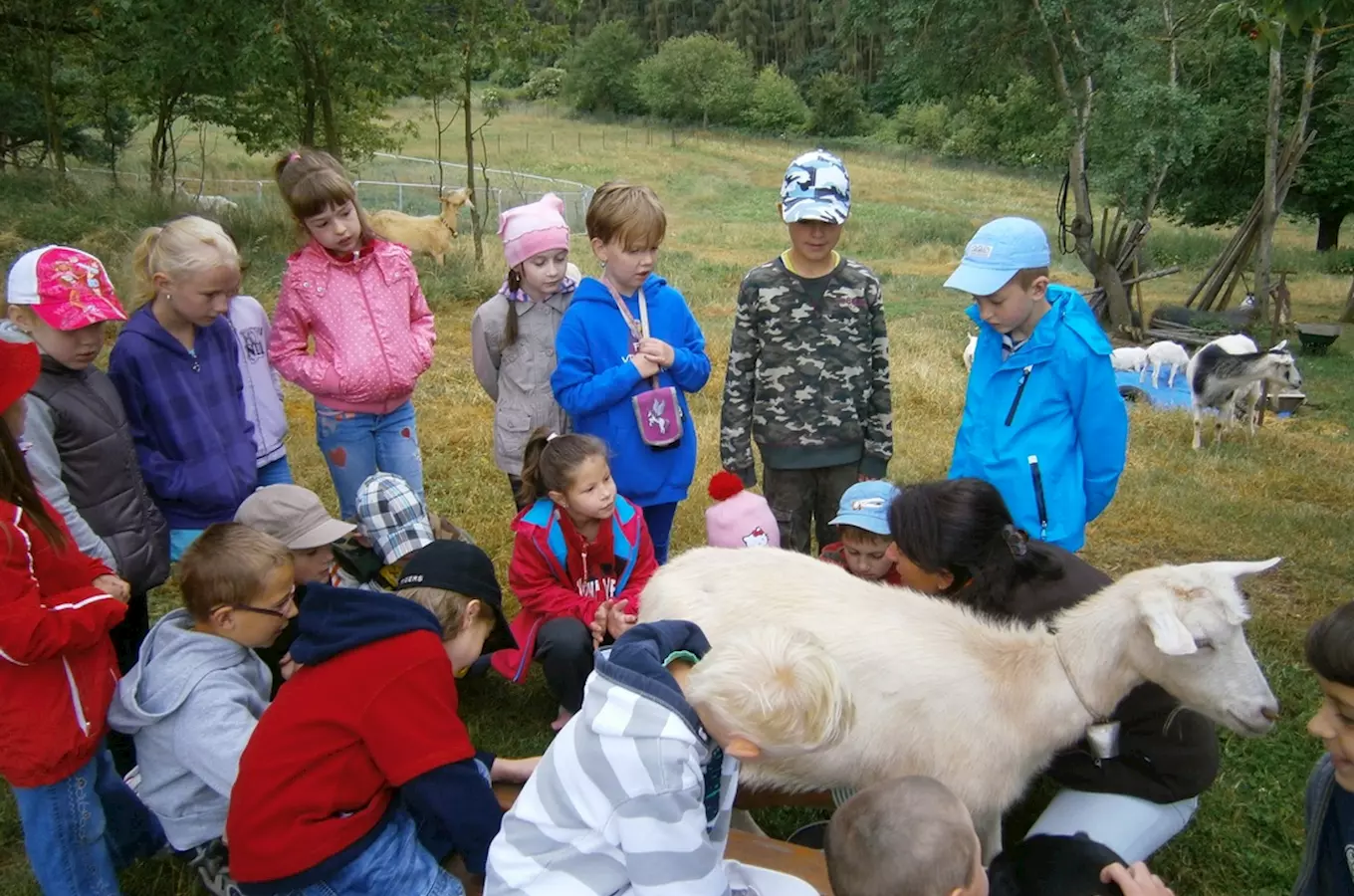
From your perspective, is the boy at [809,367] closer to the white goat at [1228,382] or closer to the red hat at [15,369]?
the red hat at [15,369]

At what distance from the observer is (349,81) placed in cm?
1462

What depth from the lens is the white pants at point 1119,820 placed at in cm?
289

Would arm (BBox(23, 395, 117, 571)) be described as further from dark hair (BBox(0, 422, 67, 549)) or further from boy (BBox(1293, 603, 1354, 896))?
boy (BBox(1293, 603, 1354, 896))

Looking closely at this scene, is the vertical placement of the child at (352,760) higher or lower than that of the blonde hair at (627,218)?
lower

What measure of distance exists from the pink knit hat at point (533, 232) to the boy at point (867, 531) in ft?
5.50

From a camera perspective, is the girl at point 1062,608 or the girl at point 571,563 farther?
the girl at point 571,563

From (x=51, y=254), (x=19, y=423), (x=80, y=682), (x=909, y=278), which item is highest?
(x=51, y=254)

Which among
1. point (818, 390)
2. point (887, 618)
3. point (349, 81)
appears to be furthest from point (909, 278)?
point (887, 618)

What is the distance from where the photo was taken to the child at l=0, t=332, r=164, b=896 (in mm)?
2553

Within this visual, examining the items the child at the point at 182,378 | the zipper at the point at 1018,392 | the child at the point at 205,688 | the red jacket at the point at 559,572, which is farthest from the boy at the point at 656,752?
the child at the point at 182,378

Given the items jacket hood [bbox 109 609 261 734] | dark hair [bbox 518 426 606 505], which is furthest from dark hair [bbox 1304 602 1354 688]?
jacket hood [bbox 109 609 261 734]

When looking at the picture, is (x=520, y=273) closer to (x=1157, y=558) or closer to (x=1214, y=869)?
(x=1214, y=869)

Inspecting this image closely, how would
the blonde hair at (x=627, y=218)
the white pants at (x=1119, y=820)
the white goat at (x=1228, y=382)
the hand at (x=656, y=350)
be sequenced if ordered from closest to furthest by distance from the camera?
the white pants at (x=1119, y=820) → the blonde hair at (x=627, y=218) → the hand at (x=656, y=350) → the white goat at (x=1228, y=382)

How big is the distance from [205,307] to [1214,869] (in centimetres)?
412
